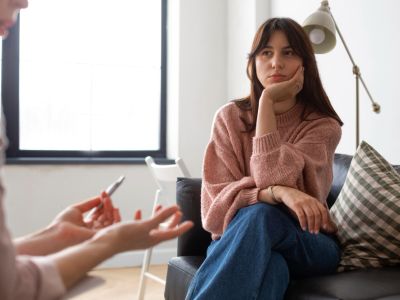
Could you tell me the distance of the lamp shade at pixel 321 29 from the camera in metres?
2.24

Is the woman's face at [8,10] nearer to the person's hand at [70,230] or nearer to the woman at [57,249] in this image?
the woman at [57,249]

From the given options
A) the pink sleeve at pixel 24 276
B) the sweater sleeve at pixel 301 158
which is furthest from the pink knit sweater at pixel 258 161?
the pink sleeve at pixel 24 276

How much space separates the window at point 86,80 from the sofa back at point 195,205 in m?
1.70

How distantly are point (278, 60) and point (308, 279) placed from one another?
2.37ft

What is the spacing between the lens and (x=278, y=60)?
179 centimetres

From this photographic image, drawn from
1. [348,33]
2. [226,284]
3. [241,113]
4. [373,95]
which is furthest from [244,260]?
[348,33]

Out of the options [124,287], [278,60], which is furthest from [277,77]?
[124,287]

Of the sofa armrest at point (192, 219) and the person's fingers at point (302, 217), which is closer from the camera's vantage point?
the person's fingers at point (302, 217)

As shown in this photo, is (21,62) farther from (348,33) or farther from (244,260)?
(244,260)

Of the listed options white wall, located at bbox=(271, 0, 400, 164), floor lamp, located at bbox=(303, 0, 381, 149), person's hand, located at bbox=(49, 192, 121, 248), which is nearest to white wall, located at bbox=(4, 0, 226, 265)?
white wall, located at bbox=(271, 0, 400, 164)

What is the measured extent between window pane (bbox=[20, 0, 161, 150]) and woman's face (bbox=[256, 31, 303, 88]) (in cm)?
214

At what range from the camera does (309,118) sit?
183 cm

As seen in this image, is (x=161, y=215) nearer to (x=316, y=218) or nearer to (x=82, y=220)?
(x=82, y=220)

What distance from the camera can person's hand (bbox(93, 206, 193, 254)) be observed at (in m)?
0.64
